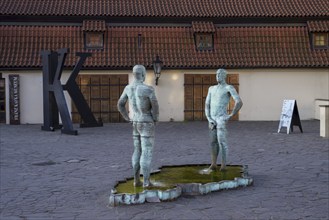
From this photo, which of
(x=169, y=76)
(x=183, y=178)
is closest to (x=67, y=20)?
(x=169, y=76)

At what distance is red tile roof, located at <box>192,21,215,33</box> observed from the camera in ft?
77.1

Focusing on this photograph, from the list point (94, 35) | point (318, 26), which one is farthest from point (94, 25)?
point (318, 26)

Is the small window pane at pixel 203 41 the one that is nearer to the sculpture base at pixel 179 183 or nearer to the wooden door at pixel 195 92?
the wooden door at pixel 195 92

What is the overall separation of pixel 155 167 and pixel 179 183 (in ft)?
7.83

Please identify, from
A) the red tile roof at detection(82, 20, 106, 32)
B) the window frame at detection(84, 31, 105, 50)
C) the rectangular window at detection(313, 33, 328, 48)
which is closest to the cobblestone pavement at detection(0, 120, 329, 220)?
the window frame at detection(84, 31, 105, 50)

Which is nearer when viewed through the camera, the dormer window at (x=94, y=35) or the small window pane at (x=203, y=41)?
the dormer window at (x=94, y=35)

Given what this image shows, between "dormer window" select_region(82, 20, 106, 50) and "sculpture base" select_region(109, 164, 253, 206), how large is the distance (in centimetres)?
1471

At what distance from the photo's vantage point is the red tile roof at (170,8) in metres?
23.5

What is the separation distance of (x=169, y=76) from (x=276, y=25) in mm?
6099

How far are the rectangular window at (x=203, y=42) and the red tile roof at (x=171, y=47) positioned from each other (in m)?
0.25

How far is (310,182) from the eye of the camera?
879 cm

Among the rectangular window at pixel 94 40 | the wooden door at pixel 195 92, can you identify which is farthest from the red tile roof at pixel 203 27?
the rectangular window at pixel 94 40

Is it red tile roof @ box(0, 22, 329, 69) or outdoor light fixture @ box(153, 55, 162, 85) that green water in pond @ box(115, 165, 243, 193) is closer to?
outdoor light fixture @ box(153, 55, 162, 85)

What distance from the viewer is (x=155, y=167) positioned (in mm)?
10477
